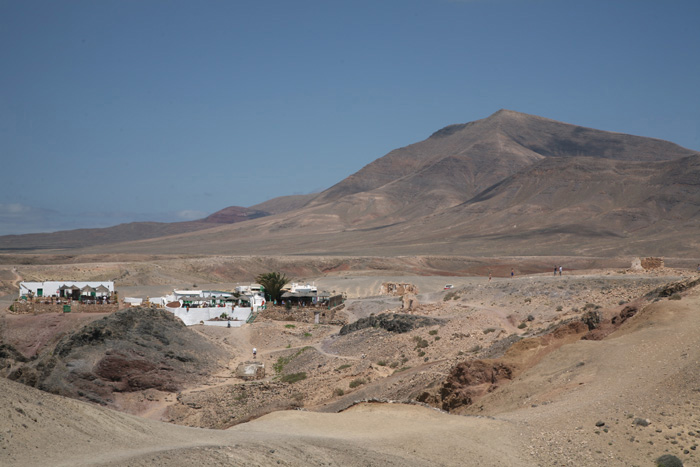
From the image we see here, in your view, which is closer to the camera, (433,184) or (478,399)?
(478,399)

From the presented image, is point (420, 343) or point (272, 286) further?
point (272, 286)

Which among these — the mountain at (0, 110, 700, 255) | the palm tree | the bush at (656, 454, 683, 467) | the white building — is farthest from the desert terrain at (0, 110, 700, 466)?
the mountain at (0, 110, 700, 255)

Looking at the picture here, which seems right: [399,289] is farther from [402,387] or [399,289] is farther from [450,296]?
[402,387]

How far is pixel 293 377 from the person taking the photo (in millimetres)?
27797

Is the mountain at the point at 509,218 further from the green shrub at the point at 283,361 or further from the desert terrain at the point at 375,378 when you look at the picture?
the green shrub at the point at 283,361

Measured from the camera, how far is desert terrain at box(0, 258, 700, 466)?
10.5 meters

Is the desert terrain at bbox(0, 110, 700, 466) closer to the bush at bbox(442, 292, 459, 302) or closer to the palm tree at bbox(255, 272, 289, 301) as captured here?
the bush at bbox(442, 292, 459, 302)

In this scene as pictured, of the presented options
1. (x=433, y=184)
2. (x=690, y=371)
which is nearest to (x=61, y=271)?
(x=690, y=371)

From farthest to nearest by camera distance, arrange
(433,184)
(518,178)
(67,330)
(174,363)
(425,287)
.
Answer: (433,184) → (518,178) → (425,287) → (67,330) → (174,363)

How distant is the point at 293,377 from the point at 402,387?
304 inches

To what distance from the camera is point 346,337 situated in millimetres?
33312

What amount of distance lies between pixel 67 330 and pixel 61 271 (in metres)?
36.4

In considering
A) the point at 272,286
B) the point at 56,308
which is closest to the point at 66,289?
the point at 56,308

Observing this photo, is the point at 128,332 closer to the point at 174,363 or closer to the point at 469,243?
the point at 174,363
